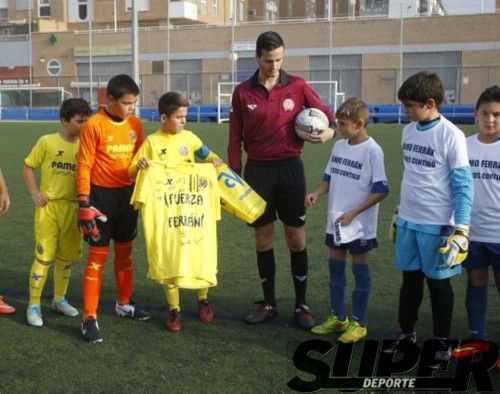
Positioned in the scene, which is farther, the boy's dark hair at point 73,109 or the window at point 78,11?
the window at point 78,11

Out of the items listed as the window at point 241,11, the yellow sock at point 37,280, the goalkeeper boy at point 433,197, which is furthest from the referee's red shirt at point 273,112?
the window at point 241,11

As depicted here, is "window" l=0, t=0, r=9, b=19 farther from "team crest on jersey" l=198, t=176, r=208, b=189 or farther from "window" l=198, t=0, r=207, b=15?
"team crest on jersey" l=198, t=176, r=208, b=189

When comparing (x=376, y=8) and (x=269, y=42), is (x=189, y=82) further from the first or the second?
(x=269, y=42)

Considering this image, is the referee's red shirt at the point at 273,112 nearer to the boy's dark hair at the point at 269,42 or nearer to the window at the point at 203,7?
the boy's dark hair at the point at 269,42

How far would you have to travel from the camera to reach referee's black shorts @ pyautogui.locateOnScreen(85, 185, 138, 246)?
14.3ft

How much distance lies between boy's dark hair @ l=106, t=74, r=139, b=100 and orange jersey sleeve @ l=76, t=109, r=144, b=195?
0.17m

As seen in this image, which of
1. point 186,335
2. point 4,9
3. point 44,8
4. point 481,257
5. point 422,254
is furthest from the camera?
point 4,9

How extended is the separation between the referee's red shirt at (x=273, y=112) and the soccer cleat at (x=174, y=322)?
49.0 inches

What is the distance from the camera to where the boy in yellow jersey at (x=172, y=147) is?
14.3 feet

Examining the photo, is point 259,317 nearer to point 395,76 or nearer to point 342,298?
point 342,298

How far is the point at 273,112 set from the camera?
14.8ft

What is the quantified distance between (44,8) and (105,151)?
170 feet

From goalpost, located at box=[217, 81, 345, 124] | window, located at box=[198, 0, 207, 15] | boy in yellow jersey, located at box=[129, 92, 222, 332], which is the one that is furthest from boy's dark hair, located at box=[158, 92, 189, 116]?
window, located at box=[198, 0, 207, 15]

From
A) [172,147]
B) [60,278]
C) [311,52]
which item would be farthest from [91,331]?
[311,52]
